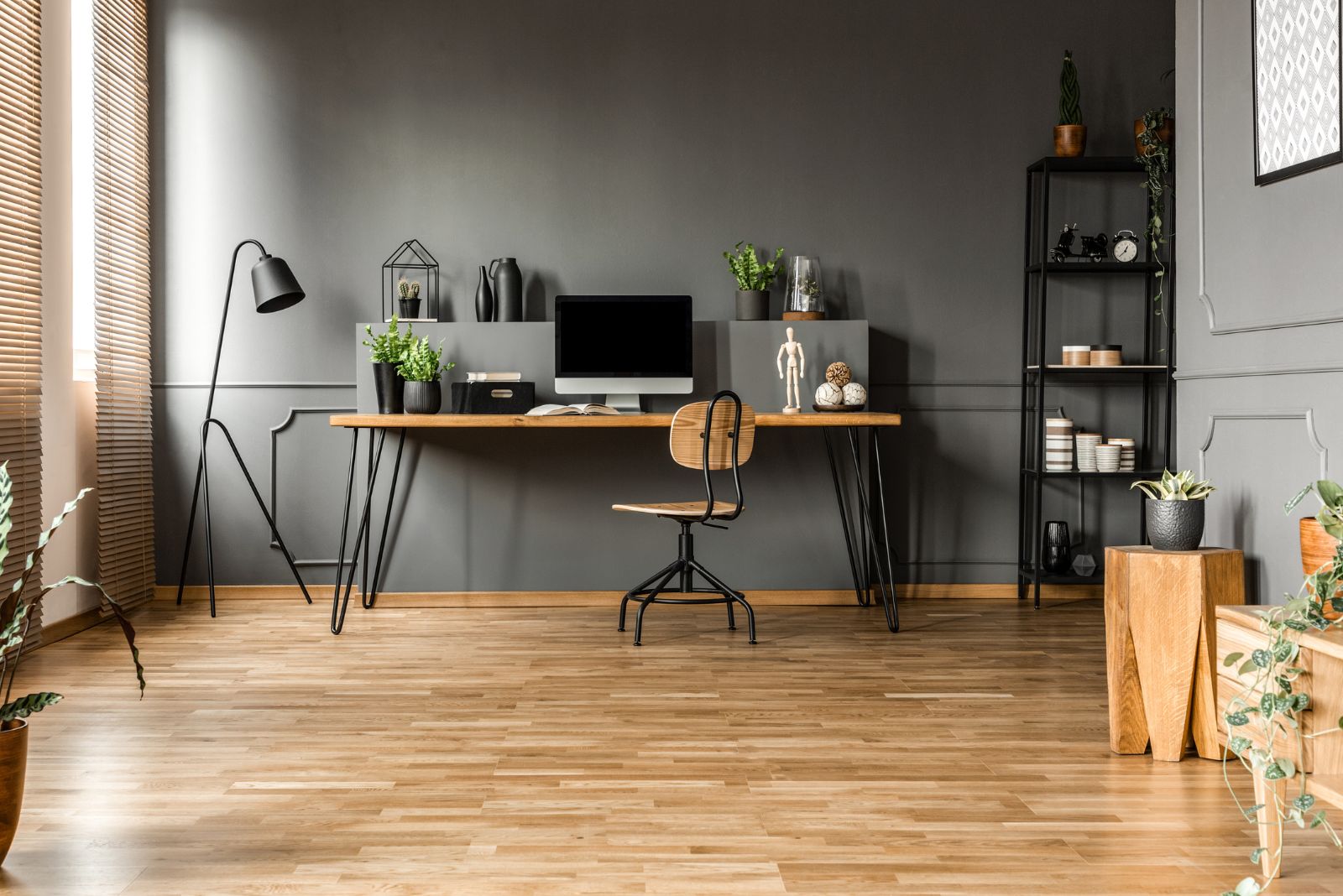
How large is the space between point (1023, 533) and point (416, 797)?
11.2ft

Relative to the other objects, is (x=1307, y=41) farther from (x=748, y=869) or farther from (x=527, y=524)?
(x=527, y=524)

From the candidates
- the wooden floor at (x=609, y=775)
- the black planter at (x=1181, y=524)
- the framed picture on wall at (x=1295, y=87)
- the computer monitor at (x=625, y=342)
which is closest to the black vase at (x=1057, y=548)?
the wooden floor at (x=609, y=775)

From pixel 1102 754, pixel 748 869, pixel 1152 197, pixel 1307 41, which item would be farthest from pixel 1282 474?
pixel 1152 197

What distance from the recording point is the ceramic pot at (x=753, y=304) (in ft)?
15.5

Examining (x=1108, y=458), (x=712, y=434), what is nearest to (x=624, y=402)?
(x=712, y=434)

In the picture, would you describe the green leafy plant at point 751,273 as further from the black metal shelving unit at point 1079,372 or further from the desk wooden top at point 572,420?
the black metal shelving unit at point 1079,372

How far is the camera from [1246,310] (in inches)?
111

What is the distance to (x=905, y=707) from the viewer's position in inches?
119

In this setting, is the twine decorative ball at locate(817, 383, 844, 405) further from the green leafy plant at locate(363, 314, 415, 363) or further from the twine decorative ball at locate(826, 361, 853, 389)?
the green leafy plant at locate(363, 314, 415, 363)

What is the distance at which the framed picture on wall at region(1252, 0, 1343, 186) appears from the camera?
96.7 inches

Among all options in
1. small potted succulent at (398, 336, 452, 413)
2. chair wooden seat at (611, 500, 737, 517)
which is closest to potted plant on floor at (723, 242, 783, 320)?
chair wooden seat at (611, 500, 737, 517)

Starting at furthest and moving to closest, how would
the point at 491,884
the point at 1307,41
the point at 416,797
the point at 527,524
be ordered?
the point at 527,524
the point at 1307,41
the point at 416,797
the point at 491,884

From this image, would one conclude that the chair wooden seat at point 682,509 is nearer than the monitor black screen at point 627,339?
Yes

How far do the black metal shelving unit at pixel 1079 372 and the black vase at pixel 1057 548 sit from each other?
1.5 inches
